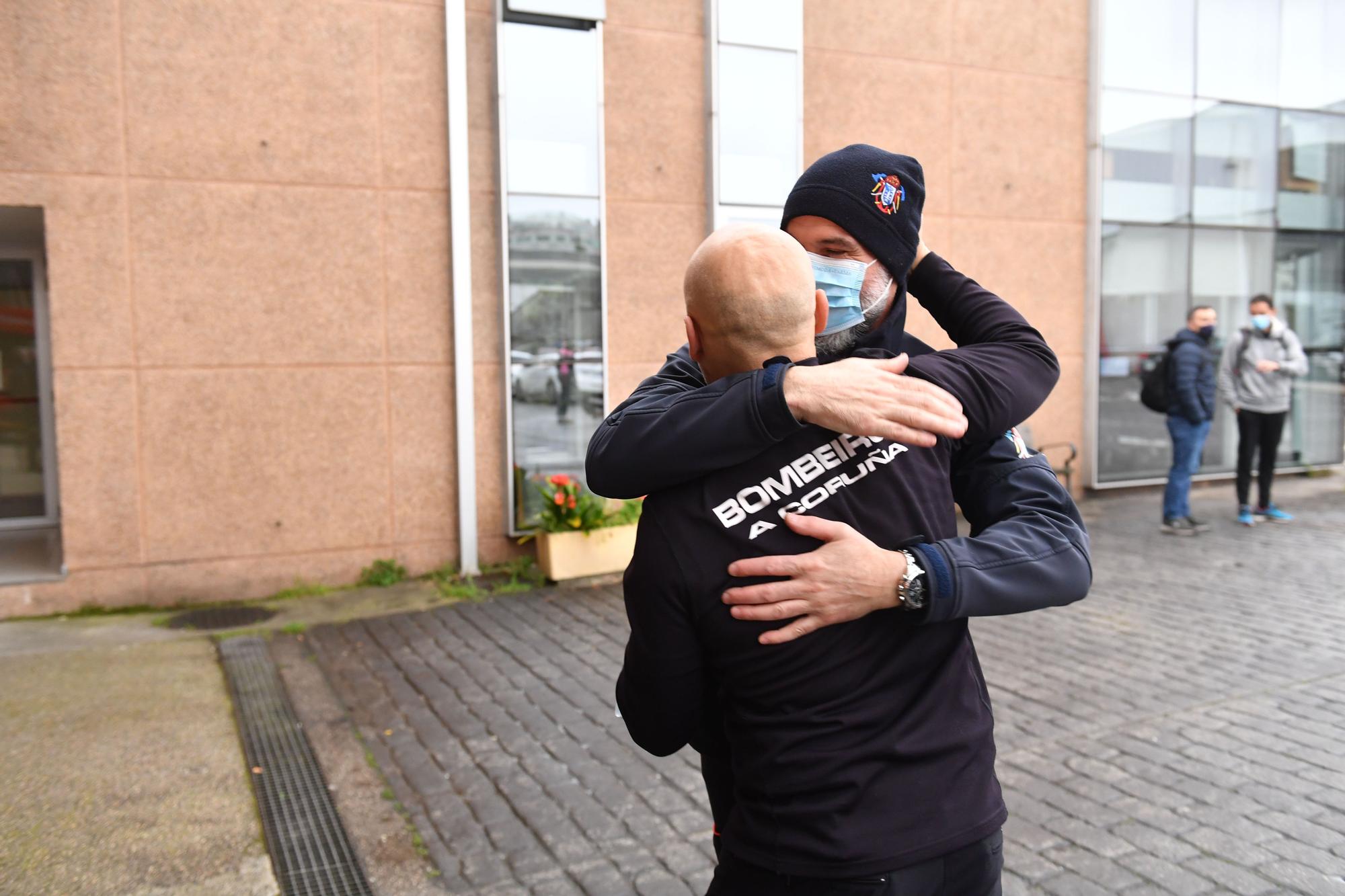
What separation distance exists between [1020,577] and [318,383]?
21.9 ft

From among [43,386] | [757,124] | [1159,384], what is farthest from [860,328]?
[43,386]

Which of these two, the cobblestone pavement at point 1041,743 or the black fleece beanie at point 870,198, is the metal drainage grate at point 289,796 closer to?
the cobblestone pavement at point 1041,743

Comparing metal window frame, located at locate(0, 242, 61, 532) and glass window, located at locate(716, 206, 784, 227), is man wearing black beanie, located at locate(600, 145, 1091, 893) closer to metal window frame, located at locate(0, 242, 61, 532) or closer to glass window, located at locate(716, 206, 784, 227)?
glass window, located at locate(716, 206, 784, 227)

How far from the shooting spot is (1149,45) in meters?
11.2

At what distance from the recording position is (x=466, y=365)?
7875 millimetres

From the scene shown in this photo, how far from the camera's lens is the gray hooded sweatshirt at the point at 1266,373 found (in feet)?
32.0

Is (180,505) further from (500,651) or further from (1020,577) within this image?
(1020,577)

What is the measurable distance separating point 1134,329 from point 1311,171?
3338 millimetres

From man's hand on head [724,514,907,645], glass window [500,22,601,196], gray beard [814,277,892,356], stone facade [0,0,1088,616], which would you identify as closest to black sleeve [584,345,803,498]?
man's hand on head [724,514,907,645]

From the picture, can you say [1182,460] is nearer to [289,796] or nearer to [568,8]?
[568,8]

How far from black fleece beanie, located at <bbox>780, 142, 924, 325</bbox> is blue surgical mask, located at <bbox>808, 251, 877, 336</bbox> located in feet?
0.16

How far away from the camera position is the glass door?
30.8 ft

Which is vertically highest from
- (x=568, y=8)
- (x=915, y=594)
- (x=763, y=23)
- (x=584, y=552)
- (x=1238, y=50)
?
(x=1238, y=50)

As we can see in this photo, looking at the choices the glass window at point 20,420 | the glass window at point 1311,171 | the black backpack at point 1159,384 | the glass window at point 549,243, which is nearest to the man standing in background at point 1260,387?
the black backpack at point 1159,384
